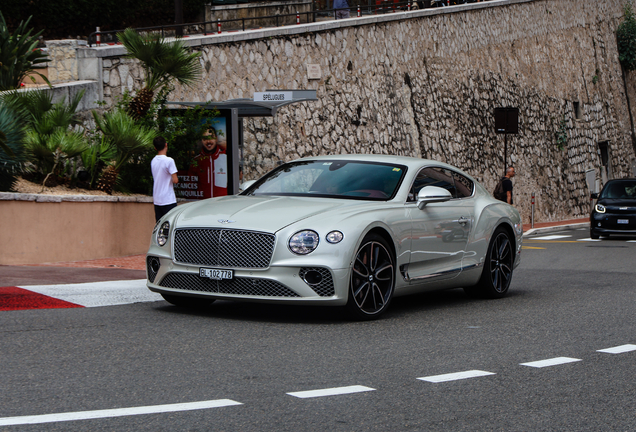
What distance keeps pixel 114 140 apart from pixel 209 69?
26.7ft

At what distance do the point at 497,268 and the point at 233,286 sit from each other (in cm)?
378

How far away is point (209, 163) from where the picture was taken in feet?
49.3

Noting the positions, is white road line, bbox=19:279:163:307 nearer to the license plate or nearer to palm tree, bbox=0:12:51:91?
the license plate

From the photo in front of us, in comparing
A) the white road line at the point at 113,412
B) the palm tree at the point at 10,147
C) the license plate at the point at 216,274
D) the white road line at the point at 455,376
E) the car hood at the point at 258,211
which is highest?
the palm tree at the point at 10,147

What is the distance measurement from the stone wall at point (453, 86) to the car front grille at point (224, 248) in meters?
11.8

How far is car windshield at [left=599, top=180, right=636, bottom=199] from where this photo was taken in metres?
24.5

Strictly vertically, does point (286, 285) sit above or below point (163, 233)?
below

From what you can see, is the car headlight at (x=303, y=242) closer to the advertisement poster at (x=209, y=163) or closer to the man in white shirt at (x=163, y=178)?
the man in white shirt at (x=163, y=178)

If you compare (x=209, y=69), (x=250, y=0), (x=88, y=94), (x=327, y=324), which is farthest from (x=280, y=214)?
(x=250, y=0)

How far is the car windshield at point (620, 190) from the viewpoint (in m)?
24.5

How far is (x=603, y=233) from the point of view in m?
23.5

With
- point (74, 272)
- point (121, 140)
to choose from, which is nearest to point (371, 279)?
point (74, 272)

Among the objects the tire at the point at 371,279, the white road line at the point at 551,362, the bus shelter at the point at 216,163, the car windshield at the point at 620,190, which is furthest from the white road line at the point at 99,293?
the car windshield at the point at 620,190

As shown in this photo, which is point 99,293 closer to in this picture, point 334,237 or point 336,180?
point 336,180
